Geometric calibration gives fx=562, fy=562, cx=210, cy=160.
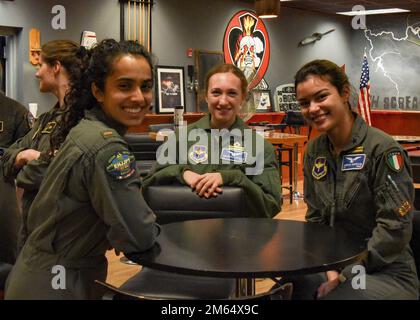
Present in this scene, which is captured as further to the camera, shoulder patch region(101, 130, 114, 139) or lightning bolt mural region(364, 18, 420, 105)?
lightning bolt mural region(364, 18, 420, 105)

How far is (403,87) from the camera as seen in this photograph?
12477mm

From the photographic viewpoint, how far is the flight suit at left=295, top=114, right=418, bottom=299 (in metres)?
1.99

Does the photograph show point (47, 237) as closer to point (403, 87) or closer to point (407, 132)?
point (407, 132)

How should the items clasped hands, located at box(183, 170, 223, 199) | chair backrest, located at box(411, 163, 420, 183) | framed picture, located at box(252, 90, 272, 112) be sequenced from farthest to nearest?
framed picture, located at box(252, 90, 272, 112)
chair backrest, located at box(411, 163, 420, 183)
clasped hands, located at box(183, 170, 223, 199)

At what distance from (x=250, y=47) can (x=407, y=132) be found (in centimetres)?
337

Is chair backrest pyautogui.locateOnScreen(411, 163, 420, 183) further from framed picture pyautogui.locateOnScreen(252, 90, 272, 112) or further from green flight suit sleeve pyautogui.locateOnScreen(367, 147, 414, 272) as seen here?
framed picture pyautogui.locateOnScreen(252, 90, 272, 112)

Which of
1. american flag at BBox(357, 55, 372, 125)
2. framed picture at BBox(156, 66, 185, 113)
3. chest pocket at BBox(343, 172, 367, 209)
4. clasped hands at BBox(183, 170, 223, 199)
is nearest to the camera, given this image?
chest pocket at BBox(343, 172, 367, 209)

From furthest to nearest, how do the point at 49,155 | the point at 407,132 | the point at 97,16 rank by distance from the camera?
the point at 407,132, the point at 97,16, the point at 49,155

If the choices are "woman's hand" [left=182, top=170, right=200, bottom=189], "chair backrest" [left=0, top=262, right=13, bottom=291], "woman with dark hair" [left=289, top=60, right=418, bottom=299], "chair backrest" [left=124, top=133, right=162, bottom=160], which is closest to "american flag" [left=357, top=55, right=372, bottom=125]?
"chair backrest" [left=124, top=133, right=162, bottom=160]

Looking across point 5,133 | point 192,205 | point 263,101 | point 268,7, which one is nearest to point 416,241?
point 192,205

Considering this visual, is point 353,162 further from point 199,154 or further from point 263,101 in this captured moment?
point 263,101

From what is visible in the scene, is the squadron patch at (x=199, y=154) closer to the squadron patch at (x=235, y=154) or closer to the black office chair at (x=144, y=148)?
the squadron patch at (x=235, y=154)

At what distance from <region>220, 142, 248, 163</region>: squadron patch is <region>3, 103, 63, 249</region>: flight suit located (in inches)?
33.4

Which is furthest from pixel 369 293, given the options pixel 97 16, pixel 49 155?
pixel 97 16
